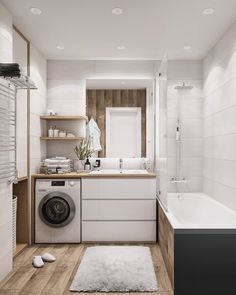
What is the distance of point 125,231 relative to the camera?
3855mm

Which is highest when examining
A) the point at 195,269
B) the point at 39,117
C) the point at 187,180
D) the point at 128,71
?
the point at 128,71

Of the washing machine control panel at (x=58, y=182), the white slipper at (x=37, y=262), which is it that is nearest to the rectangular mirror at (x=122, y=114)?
the washing machine control panel at (x=58, y=182)

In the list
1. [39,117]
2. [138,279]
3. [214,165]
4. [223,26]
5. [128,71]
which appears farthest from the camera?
[128,71]

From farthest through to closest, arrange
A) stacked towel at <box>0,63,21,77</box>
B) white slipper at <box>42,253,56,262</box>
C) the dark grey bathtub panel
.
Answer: white slipper at <box>42,253,56,262</box> < stacked towel at <box>0,63,21,77</box> < the dark grey bathtub panel

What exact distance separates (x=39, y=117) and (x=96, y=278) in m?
2.27

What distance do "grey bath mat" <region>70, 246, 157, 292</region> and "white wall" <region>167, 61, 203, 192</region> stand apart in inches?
50.4

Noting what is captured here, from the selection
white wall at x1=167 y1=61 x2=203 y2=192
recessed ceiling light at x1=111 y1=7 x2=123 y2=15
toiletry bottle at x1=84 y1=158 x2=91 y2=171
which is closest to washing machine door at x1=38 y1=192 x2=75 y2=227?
toiletry bottle at x1=84 y1=158 x2=91 y2=171

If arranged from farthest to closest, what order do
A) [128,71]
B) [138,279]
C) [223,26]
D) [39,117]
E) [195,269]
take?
[128,71], [39,117], [223,26], [138,279], [195,269]

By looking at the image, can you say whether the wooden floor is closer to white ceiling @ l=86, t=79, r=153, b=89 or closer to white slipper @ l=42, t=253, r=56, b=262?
white slipper @ l=42, t=253, r=56, b=262

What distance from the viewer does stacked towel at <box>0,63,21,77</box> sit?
256 cm

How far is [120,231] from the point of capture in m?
3.85

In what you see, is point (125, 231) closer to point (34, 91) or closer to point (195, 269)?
point (195, 269)

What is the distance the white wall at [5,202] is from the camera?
2719 mm

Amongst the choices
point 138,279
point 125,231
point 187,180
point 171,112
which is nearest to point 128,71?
point 171,112
